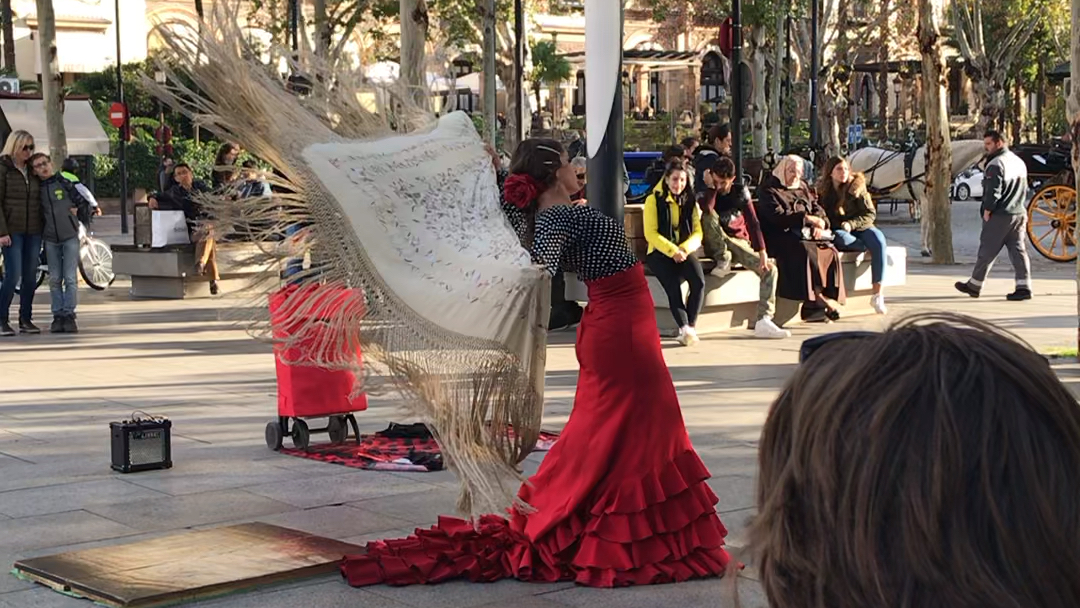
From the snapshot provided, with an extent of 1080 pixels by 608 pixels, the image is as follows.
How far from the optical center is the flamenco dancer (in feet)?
19.3

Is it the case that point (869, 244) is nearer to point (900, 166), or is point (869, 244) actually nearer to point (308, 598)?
point (308, 598)

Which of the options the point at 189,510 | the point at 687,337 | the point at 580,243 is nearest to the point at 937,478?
the point at 580,243

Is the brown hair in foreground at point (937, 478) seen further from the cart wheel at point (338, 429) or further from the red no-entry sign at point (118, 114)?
the red no-entry sign at point (118, 114)

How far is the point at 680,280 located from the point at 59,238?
6.09 m

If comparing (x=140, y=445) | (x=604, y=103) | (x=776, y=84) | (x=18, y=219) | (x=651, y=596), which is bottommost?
(x=651, y=596)

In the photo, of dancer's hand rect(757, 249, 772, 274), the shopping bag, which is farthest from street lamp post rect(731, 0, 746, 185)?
the shopping bag

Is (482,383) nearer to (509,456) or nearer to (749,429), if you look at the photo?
(509,456)

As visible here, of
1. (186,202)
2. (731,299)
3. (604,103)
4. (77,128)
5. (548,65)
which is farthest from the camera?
(548,65)

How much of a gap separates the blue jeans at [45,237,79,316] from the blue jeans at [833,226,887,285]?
24.8 ft

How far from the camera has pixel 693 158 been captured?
53.0 ft

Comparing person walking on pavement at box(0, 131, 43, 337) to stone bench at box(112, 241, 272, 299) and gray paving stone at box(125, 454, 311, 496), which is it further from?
gray paving stone at box(125, 454, 311, 496)

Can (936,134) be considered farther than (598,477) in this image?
Yes

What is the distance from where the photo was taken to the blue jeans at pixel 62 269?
15.0 metres

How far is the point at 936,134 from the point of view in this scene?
21266 mm
